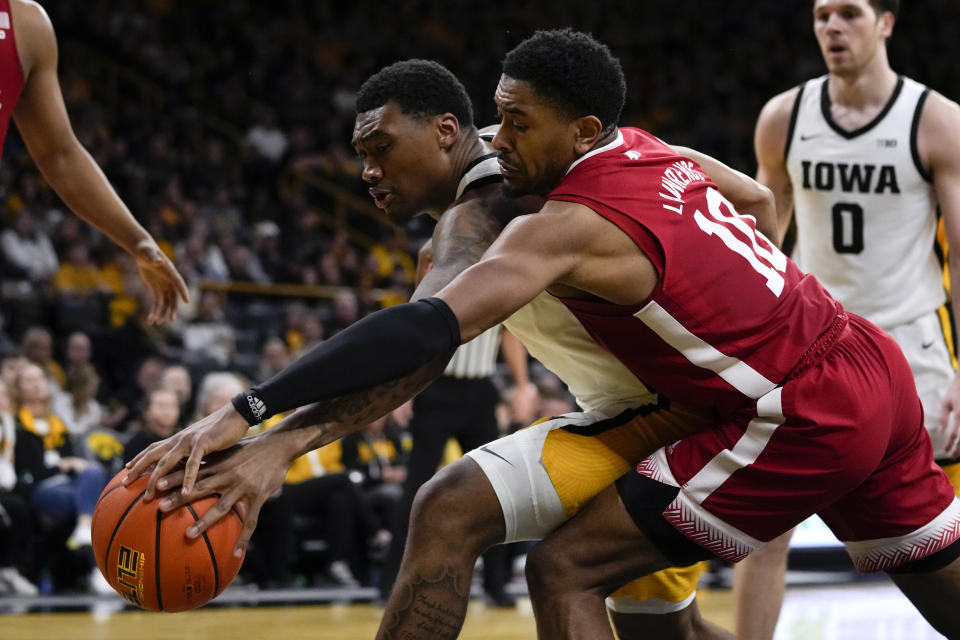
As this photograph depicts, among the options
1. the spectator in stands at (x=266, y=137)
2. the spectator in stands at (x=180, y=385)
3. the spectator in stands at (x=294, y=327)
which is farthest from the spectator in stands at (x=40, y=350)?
the spectator in stands at (x=266, y=137)

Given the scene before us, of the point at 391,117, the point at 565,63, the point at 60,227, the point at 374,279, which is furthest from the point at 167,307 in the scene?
the point at 374,279

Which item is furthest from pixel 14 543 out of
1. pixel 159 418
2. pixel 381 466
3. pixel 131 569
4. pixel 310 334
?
pixel 131 569

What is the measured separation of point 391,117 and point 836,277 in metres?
1.69

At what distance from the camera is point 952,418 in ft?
11.5

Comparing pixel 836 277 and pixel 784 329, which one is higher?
pixel 784 329

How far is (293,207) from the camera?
13.0m

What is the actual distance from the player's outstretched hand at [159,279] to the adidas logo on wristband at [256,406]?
1342 mm

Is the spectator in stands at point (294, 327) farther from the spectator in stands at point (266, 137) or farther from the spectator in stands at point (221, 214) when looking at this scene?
the spectator in stands at point (266, 137)

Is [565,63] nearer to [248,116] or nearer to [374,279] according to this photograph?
[374,279]

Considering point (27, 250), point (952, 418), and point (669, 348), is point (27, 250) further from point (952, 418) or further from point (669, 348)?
point (669, 348)

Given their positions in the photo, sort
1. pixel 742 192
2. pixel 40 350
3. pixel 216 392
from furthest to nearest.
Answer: pixel 40 350 < pixel 216 392 < pixel 742 192

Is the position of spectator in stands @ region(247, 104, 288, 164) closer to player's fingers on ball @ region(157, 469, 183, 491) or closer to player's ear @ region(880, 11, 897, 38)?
player's ear @ region(880, 11, 897, 38)

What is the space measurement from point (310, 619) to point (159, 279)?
2.73 meters

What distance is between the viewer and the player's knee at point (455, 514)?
271 cm
